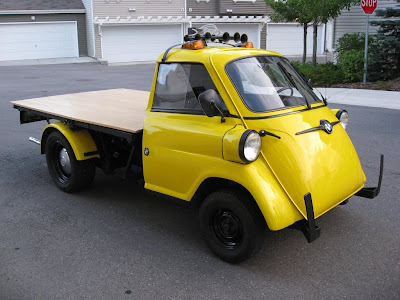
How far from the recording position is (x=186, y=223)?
16.5 ft

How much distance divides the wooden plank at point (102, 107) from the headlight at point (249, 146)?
1477mm

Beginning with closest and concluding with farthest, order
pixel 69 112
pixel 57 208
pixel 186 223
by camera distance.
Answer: pixel 186 223
pixel 57 208
pixel 69 112

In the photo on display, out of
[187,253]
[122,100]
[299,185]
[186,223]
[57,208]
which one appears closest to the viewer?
[299,185]

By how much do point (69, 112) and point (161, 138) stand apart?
1.89 meters

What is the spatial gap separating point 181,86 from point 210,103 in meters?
0.74

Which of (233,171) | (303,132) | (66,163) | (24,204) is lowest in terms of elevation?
(24,204)

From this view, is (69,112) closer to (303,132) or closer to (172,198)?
(172,198)

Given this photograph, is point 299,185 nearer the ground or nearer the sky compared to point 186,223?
nearer the sky

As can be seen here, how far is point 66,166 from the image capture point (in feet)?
19.8

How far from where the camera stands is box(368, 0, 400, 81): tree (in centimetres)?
1560

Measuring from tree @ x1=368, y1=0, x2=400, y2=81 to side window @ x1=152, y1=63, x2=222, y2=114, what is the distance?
12782 millimetres

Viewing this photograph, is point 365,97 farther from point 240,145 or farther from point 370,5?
point 240,145

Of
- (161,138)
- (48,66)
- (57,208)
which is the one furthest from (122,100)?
(48,66)

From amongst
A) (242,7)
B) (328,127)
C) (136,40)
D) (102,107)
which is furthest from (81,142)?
(242,7)
